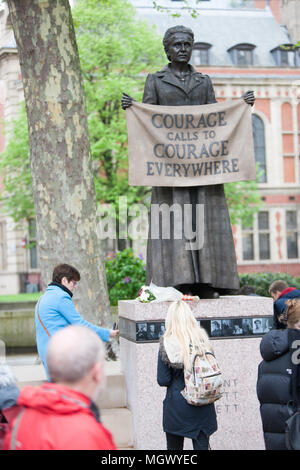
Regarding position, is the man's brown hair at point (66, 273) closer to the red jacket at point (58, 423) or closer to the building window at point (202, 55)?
the red jacket at point (58, 423)

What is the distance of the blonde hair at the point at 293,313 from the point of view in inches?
177

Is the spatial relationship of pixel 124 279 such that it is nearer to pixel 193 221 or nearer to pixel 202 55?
pixel 193 221

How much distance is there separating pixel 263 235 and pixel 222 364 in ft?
111

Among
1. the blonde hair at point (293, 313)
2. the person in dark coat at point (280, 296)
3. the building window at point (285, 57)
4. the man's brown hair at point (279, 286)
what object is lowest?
the person in dark coat at point (280, 296)

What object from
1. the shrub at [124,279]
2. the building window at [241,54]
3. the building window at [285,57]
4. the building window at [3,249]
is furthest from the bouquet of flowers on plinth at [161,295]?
the building window at [285,57]

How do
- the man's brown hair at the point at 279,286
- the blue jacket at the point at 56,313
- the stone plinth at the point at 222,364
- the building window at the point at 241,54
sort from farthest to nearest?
the building window at the point at 241,54 → the man's brown hair at the point at 279,286 → the stone plinth at the point at 222,364 → the blue jacket at the point at 56,313

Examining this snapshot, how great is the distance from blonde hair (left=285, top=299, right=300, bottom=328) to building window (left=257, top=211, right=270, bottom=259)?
3498 centimetres

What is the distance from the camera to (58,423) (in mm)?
2533

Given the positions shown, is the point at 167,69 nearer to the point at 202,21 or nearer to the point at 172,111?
the point at 172,111

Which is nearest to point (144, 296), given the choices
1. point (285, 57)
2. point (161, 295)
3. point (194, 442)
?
point (161, 295)

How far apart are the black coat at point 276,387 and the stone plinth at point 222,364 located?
1514 millimetres
